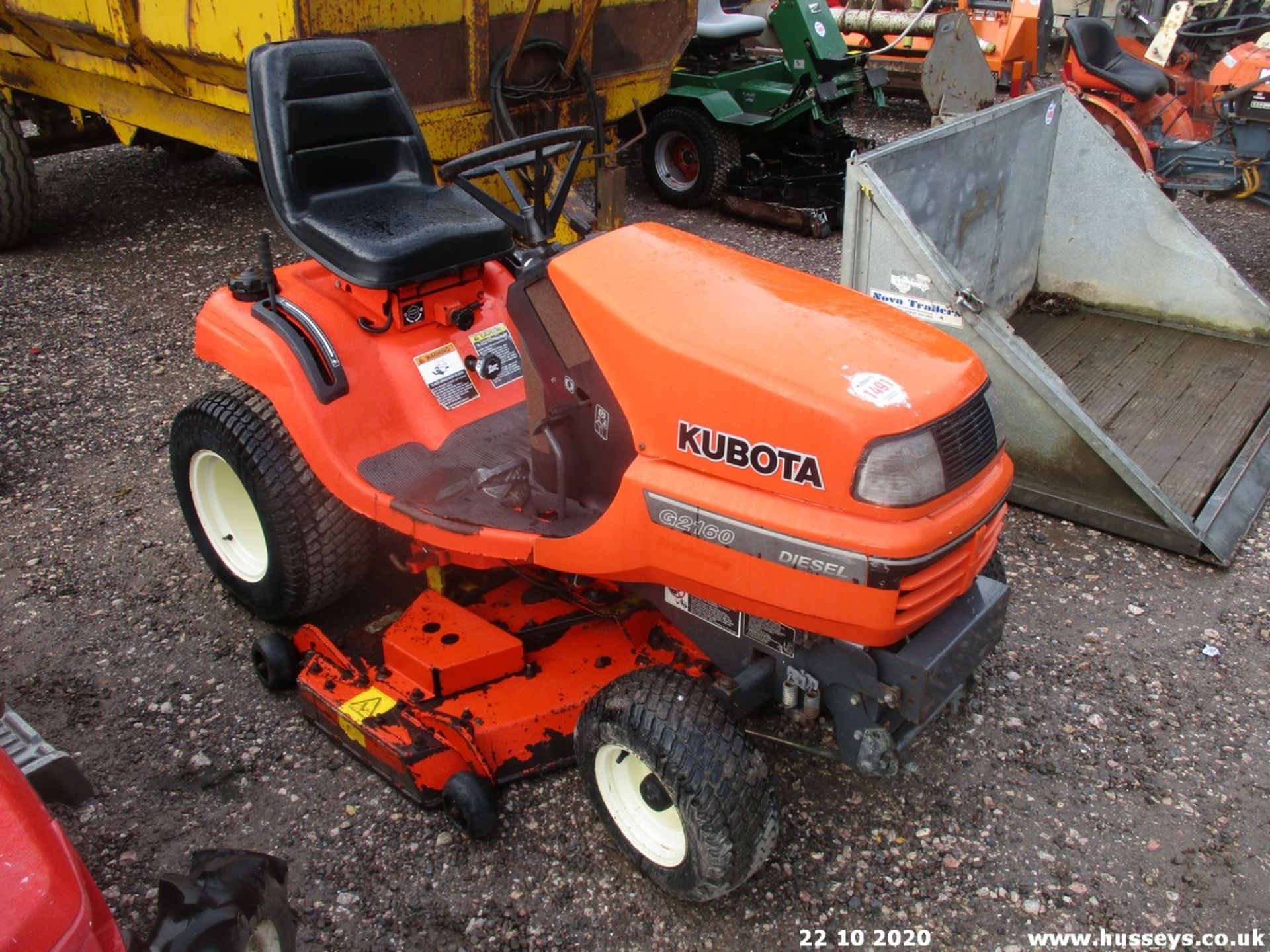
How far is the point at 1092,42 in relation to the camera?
22.9ft

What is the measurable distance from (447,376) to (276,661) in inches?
34.1

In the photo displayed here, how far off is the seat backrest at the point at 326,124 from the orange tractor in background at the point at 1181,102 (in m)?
4.17

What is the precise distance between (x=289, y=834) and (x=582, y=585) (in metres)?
0.87

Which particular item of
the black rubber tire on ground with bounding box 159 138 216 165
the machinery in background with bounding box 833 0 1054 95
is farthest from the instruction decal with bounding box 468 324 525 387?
the machinery in background with bounding box 833 0 1054 95

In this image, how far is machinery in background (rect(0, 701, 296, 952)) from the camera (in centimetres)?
142

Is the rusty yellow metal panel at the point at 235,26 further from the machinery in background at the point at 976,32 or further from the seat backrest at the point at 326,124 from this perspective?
the machinery in background at the point at 976,32

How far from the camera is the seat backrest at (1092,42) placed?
273 inches

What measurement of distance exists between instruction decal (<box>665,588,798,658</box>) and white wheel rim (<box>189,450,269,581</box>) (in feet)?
4.44

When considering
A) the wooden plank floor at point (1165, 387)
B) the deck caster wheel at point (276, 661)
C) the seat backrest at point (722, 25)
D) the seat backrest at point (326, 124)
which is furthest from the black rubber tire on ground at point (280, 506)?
the seat backrest at point (722, 25)

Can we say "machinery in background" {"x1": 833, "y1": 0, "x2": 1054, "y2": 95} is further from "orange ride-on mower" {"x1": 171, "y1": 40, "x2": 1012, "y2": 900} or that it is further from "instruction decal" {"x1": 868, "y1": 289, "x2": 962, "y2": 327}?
"orange ride-on mower" {"x1": 171, "y1": 40, "x2": 1012, "y2": 900}

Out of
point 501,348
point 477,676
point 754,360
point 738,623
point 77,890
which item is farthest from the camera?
point 501,348

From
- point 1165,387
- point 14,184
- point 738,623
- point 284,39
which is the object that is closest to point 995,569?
point 738,623

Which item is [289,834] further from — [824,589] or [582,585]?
[824,589]

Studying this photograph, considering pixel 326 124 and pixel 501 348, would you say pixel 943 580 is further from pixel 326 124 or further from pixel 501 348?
pixel 326 124
